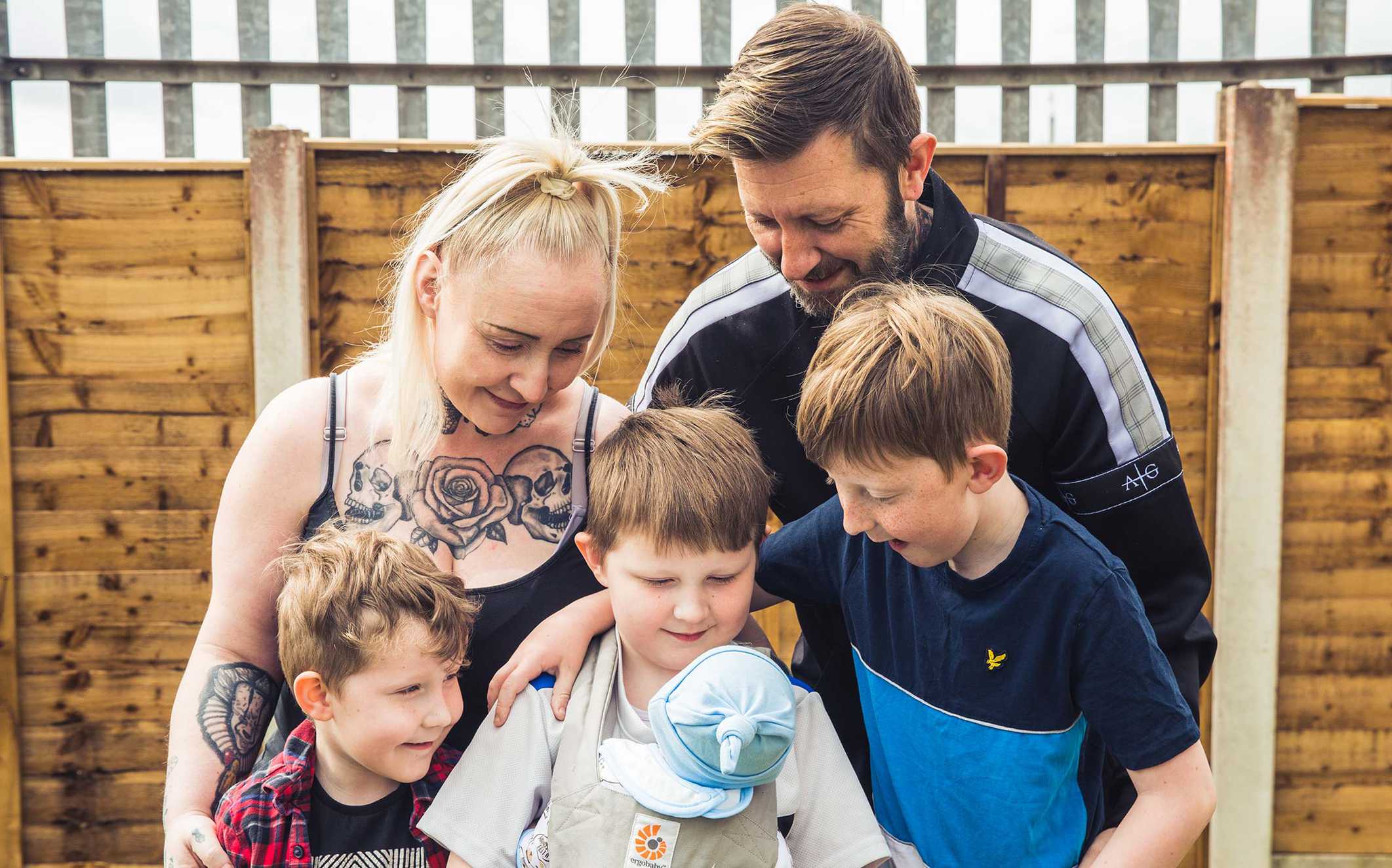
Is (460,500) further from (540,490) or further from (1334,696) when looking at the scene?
(1334,696)

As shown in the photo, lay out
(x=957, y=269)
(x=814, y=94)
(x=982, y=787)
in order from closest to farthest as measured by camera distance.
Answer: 1. (x=982, y=787)
2. (x=814, y=94)
3. (x=957, y=269)

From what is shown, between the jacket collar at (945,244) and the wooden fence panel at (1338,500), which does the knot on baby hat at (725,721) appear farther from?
the wooden fence panel at (1338,500)

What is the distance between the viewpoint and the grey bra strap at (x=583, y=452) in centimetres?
184

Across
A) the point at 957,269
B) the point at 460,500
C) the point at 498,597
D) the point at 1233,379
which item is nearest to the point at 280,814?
the point at 498,597

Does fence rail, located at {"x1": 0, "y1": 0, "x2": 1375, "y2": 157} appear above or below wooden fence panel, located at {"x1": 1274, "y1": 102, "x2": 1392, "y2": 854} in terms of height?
above

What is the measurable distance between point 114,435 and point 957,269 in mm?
3348

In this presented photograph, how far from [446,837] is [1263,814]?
3691mm

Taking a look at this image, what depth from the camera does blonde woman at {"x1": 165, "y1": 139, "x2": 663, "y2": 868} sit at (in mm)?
1666

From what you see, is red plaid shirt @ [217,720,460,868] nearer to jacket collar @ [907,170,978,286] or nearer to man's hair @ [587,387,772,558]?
man's hair @ [587,387,772,558]

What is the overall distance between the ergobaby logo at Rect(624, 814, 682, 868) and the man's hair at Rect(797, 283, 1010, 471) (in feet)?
1.82

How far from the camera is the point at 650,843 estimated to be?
144cm

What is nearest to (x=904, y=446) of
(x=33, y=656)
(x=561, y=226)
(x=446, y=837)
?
(x=561, y=226)

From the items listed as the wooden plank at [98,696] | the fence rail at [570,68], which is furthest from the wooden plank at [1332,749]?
the wooden plank at [98,696]

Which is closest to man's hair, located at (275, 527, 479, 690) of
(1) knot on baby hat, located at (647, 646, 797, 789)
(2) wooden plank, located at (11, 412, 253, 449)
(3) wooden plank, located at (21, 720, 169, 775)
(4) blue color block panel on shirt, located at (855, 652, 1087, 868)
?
(1) knot on baby hat, located at (647, 646, 797, 789)
